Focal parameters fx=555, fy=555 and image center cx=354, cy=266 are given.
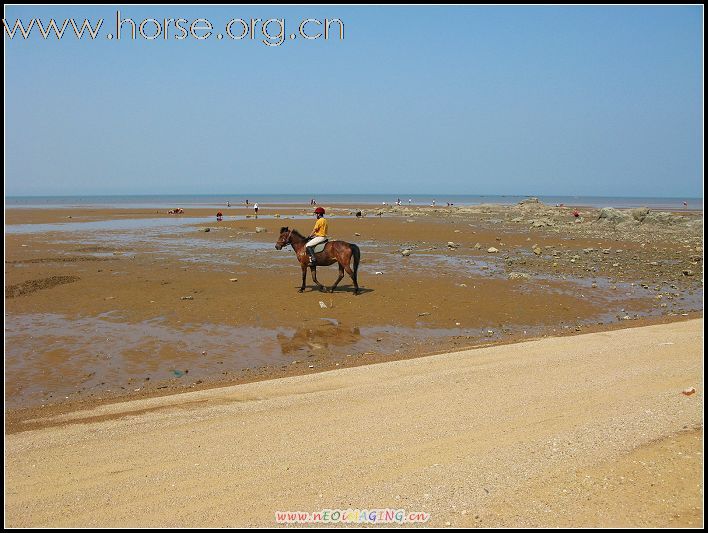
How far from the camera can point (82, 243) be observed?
32.3 metres

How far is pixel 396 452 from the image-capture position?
541cm

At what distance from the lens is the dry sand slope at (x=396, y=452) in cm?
445

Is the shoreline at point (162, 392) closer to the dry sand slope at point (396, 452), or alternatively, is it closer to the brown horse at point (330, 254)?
the dry sand slope at point (396, 452)

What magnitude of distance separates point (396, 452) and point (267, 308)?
10.4 metres

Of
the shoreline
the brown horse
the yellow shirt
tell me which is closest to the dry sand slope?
the shoreline

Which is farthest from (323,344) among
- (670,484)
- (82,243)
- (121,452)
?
(82,243)

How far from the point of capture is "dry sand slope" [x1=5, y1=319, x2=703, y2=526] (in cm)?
445

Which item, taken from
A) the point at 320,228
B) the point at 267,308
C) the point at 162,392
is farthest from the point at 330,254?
the point at 162,392

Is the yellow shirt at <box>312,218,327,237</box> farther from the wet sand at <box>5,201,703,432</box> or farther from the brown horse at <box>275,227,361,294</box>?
the wet sand at <box>5,201,703,432</box>

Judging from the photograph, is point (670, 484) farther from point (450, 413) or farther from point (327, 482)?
point (327, 482)

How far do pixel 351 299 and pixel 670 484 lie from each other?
1227 centimetres

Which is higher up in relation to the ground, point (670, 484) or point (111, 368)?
point (670, 484)

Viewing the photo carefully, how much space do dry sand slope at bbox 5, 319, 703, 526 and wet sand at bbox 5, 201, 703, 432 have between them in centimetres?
246

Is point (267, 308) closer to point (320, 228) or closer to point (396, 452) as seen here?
point (320, 228)
